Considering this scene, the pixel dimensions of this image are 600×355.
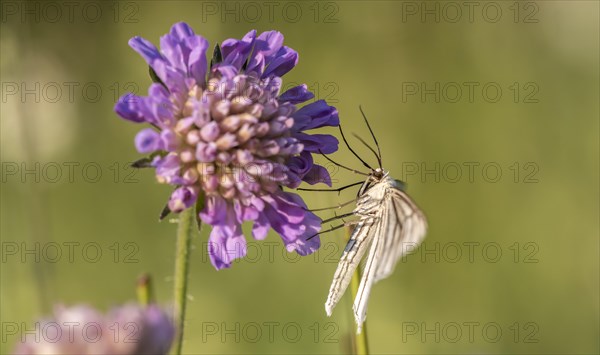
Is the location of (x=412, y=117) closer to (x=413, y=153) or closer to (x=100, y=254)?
(x=413, y=153)

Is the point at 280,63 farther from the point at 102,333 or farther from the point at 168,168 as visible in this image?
the point at 102,333

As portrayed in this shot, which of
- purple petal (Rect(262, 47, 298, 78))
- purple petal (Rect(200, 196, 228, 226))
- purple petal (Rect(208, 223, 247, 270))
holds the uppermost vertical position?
purple petal (Rect(262, 47, 298, 78))

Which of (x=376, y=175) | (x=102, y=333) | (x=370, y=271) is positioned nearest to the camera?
Result: (x=102, y=333)

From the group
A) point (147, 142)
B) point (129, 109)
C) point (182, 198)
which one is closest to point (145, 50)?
point (129, 109)

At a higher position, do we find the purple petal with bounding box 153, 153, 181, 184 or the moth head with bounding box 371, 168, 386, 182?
the purple petal with bounding box 153, 153, 181, 184

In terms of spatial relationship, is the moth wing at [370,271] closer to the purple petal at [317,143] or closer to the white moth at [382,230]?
the white moth at [382,230]

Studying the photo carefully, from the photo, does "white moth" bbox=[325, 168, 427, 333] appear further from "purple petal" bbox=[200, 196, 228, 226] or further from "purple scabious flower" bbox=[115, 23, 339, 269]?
"purple petal" bbox=[200, 196, 228, 226]

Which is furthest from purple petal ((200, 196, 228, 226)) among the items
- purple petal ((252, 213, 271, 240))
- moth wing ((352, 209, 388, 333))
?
moth wing ((352, 209, 388, 333))
